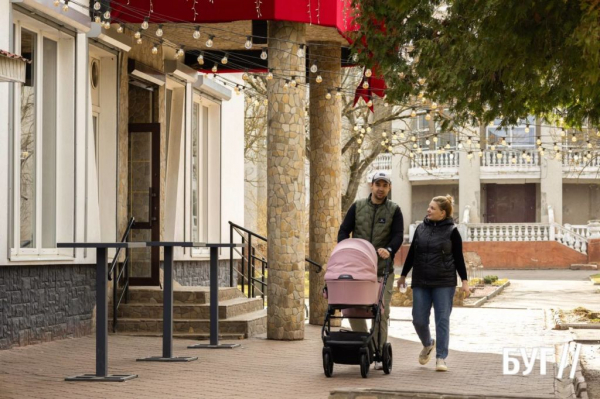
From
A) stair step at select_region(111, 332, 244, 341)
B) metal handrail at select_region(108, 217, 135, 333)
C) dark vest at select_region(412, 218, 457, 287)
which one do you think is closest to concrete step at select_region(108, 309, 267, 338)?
stair step at select_region(111, 332, 244, 341)

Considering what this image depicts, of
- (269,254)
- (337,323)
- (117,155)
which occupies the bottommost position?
(337,323)

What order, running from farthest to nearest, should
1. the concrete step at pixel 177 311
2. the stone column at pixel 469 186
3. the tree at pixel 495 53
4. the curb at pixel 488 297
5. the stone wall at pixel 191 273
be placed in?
the stone column at pixel 469 186 → the curb at pixel 488 297 → the stone wall at pixel 191 273 → the concrete step at pixel 177 311 → the tree at pixel 495 53

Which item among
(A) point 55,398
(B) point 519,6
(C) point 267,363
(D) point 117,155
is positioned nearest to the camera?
(B) point 519,6

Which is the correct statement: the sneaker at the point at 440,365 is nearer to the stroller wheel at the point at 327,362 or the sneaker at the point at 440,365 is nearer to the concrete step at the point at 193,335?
the stroller wheel at the point at 327,362

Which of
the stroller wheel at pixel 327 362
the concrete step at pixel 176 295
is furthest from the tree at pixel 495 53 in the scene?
the concrete step at pixel 176 295

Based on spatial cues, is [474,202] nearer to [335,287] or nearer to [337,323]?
[337,323]

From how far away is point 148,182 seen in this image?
685 inches

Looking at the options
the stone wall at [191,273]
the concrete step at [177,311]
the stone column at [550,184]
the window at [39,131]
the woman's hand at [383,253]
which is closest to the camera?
the woman's hand at [383,253]

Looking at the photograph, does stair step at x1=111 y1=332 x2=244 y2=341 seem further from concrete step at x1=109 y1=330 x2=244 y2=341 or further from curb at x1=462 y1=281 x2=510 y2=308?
curb at x1=462 y1=281 x2=510 y2=308

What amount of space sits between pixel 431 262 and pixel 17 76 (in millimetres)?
4472

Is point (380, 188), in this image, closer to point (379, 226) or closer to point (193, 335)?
point (379, 226)

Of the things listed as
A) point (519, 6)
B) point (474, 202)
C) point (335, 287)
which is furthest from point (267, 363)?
point (474, 202)

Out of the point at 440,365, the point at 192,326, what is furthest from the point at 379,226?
the point at 192,326

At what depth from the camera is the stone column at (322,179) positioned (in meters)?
16.9
